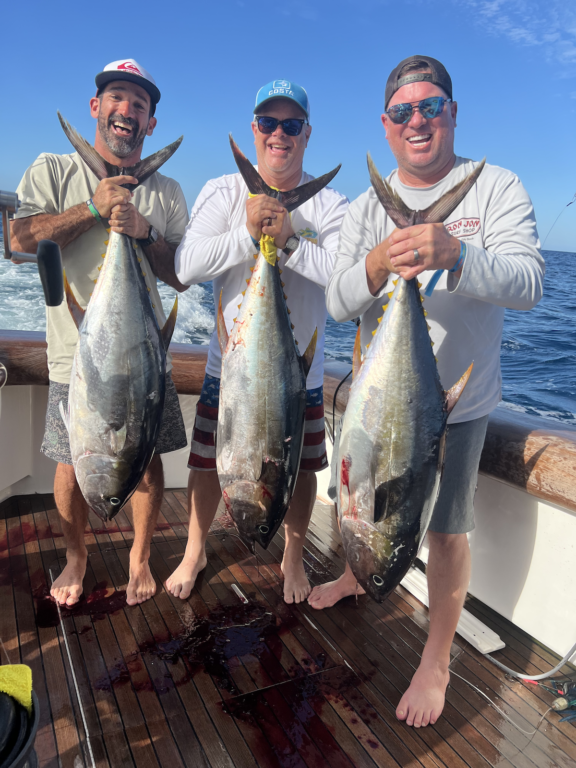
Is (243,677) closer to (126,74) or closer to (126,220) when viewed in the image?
(126,220)

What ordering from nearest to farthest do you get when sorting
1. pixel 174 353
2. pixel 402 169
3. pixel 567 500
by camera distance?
pixel 402 169 < pixel 567 500 < pixel 174 353

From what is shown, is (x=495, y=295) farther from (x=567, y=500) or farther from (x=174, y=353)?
(x=174, y=353)

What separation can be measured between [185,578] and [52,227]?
1.70 metres

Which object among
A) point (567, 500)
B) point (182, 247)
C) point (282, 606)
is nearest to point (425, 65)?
point (182, 247)

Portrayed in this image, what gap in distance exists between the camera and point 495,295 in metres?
1.58

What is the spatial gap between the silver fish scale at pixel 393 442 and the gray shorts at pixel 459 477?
0.95ft

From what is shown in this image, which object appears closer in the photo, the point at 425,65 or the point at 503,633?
the point at 425,65

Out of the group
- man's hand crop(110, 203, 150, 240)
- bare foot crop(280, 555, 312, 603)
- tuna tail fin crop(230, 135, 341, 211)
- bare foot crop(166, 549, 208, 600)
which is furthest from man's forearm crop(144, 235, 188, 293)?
bare foot crop(280, 555, 312, 603)

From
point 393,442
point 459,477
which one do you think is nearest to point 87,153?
point 393,442

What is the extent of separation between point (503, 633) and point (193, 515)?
1.59 m

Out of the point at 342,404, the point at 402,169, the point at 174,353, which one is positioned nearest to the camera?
the point at 402,169

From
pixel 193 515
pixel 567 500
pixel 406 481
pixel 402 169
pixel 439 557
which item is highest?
pixel 402 169

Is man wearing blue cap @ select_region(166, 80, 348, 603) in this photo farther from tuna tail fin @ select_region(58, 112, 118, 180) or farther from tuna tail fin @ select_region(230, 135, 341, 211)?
tuna tail fin @ select_region(58, 112, 118, 180)

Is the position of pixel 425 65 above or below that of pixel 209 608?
above
